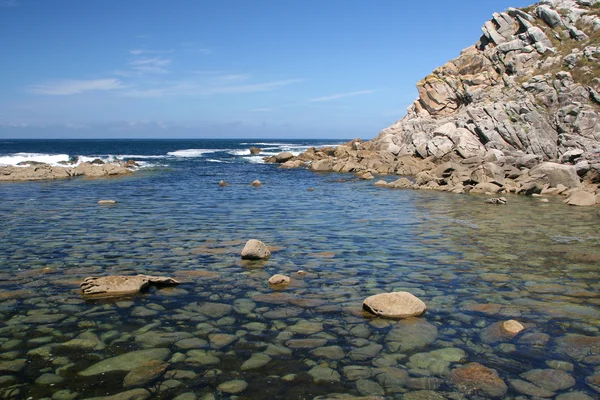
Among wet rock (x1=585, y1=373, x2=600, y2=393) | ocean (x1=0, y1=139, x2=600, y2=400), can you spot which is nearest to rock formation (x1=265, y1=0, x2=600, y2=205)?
ocean (x1=0, y1=139, x2=600, y2=400)

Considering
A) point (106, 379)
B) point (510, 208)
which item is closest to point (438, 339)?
point (106, 379)

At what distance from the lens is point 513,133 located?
45375mm

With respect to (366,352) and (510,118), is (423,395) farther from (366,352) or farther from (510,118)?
(510,118)

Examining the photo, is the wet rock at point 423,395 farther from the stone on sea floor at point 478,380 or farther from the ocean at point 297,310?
the stone on sea floor at point 478,380

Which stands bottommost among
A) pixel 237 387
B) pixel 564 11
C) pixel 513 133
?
pixel 237 387

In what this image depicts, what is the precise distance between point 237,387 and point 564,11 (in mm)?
67506

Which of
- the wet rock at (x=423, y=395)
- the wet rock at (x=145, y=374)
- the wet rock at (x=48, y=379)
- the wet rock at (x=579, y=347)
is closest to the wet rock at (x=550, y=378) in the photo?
the wet rock at (x=579, y=347)

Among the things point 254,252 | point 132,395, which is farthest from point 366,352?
point 254,252

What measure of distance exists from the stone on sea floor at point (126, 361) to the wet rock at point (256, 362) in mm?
1329

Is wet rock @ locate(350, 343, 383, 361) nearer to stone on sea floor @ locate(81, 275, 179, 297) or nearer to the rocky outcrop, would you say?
stone on sea floor @ locate(81, 275, 179, 297)

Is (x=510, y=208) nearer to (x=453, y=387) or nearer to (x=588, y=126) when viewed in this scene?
(x=453, y=387)

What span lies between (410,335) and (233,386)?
3460 mm

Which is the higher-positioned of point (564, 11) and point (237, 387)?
point (564, 11)

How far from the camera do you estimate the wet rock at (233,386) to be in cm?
634
